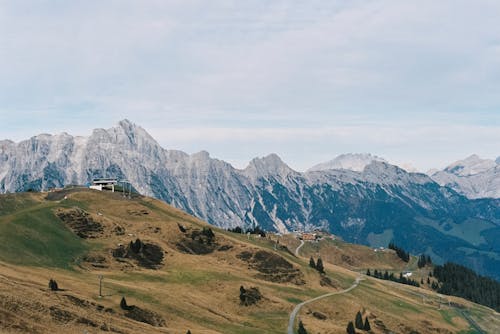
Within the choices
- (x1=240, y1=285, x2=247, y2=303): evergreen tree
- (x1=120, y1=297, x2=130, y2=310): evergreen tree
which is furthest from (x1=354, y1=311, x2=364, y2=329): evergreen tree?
(x1=120, y1=297, x2=130, y2=310): evergreen tree

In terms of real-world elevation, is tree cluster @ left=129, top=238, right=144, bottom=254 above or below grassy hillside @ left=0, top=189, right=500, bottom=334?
above

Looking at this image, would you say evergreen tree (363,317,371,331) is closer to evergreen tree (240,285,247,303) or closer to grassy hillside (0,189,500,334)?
grassy hillside (0,189,500,334)

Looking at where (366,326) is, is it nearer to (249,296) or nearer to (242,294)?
(249,296)

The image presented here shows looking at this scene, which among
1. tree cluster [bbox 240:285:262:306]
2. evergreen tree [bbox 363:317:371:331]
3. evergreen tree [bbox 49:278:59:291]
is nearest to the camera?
evergreen tree [bbox 49:278:59:291]

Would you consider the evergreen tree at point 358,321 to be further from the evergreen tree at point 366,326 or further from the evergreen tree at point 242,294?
the evergreen tree at point 242,294

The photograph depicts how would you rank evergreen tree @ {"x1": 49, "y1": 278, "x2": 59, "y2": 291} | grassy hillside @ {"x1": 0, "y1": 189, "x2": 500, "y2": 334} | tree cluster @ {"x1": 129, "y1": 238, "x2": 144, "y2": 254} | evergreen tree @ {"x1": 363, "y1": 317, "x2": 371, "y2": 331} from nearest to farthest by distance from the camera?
grassy hillside @ {"x1": 0, "y1": 189, "x2": 500, "y2": 334} < evergreen tree @ {"x1": 49, "y1": 278, "x2": 59, "y2": 291} < evergreen tree @ {"x1": 363, "y1": 317, "x2": 371, "y2": 331} < tree cluster @ {"x1": 129, "y1": 238, "x2": 144, "y2": 254}

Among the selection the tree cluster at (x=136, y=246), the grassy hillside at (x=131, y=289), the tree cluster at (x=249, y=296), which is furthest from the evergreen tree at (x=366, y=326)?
the tree cluster at (x=136, y=246)

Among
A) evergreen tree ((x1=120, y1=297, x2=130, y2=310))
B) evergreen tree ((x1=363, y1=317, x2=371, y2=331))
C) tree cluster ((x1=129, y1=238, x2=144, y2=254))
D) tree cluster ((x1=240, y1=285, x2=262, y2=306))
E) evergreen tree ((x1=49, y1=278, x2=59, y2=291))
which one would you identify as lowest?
evergreen tree ((x1=363, y1=317, x2=371, y2=331))

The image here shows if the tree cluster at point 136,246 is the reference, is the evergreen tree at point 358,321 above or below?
below

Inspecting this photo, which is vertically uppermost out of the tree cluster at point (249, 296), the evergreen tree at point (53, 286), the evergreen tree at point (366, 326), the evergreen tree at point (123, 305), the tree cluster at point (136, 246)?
the tree cluster at point (136, 246)

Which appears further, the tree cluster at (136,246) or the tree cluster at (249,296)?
the tree cluster at (136,246)

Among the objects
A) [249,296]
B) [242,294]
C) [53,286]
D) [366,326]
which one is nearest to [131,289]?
[53,286]

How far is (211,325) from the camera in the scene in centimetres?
12469

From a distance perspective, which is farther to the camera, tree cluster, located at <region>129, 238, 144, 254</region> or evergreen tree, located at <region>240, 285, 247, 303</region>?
tree cluster, located at <region>129, 238, 144, 254</region>
